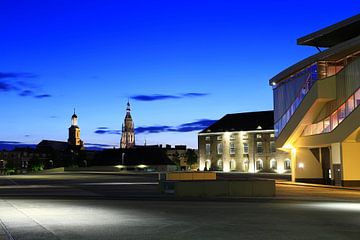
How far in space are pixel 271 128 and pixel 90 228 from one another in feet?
324

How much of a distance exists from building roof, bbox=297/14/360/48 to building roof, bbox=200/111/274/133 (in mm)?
61918

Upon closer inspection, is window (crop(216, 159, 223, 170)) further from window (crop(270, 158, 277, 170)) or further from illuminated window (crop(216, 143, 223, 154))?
window (crop(270, 158, 277, 170))

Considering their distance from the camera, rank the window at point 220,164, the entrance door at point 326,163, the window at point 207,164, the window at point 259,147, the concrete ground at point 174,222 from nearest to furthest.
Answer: the concrete ground at point 174,222 < the entrance door at point 326,163 < the window at point 259,147 < the window at point 220,164 < the window at point 207,164

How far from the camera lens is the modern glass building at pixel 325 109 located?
4100cm

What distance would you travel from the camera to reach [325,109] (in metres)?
45.2

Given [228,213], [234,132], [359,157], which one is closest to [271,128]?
[234,132]

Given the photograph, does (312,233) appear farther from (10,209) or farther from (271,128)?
(271,128)

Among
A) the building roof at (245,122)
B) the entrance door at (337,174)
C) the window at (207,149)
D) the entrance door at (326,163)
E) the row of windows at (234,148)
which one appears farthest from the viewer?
the window at (207,149)

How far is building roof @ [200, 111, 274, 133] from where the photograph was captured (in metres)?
115

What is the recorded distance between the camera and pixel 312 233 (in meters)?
13.8

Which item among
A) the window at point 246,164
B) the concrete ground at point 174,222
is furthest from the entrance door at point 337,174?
the window at point 246,164

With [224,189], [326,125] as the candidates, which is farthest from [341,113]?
[224,189]

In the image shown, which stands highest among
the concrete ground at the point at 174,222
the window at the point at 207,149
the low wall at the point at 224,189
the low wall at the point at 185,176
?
the window at the point at 207,149

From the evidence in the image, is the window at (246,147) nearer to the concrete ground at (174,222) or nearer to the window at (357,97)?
the window at (357,97)
